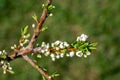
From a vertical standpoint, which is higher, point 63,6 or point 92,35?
point 63,6

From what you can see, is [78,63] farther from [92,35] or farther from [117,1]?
[117,1]

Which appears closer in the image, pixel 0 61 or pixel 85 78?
pixel 0 61

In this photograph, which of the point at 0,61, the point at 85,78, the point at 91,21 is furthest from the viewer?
the point at 91,21

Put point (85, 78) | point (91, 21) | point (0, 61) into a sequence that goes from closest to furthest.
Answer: point (0, 61) → point (85, 78) → point (91, 21)

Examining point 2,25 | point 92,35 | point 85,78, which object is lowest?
point 85,78

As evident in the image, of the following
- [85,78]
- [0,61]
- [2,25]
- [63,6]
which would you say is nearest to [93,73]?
[85,78]

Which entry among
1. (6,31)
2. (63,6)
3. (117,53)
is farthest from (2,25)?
(117,53)
